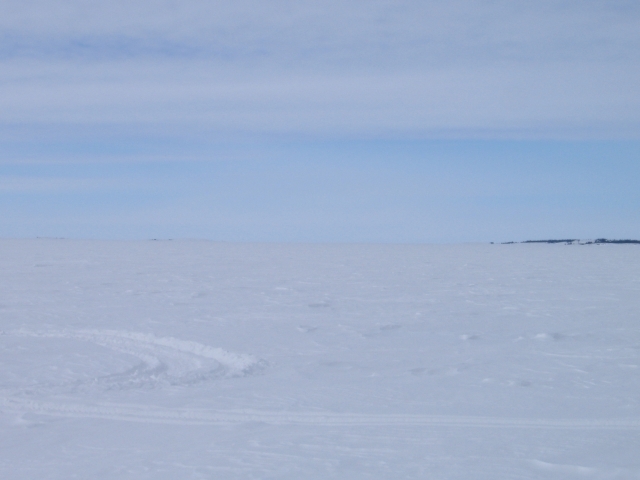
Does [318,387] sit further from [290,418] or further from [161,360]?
[161,360]

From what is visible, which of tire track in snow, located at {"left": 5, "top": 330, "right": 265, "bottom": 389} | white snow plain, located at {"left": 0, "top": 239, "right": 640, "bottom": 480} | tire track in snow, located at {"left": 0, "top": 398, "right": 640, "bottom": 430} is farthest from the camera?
tire track in snow, located at {"left": 5, "top": 330, "right": 265, "bottom": 389}

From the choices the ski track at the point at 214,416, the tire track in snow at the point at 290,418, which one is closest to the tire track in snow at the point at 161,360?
the ski track at the point at 214,416

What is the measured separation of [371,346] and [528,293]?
16.7 ft

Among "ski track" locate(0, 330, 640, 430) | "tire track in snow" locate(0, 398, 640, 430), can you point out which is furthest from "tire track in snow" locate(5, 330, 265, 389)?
"tire track in snow" locate(0, 398, 640, 430)

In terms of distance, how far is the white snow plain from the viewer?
332 centimetres

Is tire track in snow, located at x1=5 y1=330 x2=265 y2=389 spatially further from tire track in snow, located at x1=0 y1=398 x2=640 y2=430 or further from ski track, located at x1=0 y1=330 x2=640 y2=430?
tire track in snow, located at x1=0 y1=398 x2=640 y2=430

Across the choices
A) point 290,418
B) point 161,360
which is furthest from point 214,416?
point 161,360

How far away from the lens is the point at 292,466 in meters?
3.25

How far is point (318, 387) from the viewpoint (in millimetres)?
4734

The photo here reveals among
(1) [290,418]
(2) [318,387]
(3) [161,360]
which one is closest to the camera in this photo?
(1) [290,418]

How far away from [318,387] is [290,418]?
29.4 inches

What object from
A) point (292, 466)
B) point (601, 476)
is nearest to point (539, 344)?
point (601, 476)

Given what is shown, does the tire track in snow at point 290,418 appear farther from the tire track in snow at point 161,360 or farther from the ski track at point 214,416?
the tire track in snow at point 161,360

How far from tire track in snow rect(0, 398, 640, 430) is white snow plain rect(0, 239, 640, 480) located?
0.7 inches
